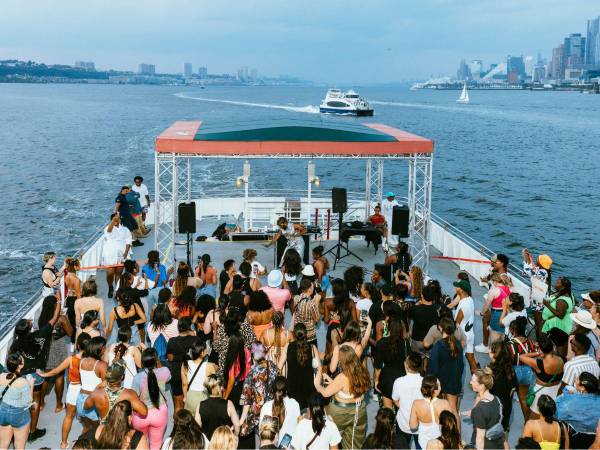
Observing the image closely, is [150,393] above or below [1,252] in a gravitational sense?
above

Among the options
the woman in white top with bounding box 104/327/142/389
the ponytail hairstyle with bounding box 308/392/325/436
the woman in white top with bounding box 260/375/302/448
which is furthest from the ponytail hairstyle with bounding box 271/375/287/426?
the woman in white top with bounding box 104/327/142/389

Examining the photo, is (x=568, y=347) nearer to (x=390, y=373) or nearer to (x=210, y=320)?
(x=390, y=373)

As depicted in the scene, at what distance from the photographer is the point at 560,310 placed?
26.2 feet

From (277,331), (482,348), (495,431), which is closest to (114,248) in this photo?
(277,331)

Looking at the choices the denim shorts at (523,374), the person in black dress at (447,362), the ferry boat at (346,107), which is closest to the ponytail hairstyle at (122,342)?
the person in black dress at (447,362)

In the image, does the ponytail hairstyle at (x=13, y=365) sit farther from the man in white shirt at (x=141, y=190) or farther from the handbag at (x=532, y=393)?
the man in white shirt at (x=141, y=190)

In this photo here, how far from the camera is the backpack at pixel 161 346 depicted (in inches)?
284

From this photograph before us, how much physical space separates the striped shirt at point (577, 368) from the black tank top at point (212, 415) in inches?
141

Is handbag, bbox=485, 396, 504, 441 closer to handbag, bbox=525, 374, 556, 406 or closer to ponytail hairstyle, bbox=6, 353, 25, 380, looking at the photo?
handbag, bbox=525, 374, 556, 406

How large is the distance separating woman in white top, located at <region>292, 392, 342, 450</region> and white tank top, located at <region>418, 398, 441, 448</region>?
0.85 metres

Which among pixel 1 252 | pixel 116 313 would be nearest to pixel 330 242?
pixel 116 313

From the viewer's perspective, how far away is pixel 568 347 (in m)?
7.50

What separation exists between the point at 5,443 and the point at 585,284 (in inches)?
1011

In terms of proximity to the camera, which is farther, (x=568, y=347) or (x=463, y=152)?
(x=463, y=152)
